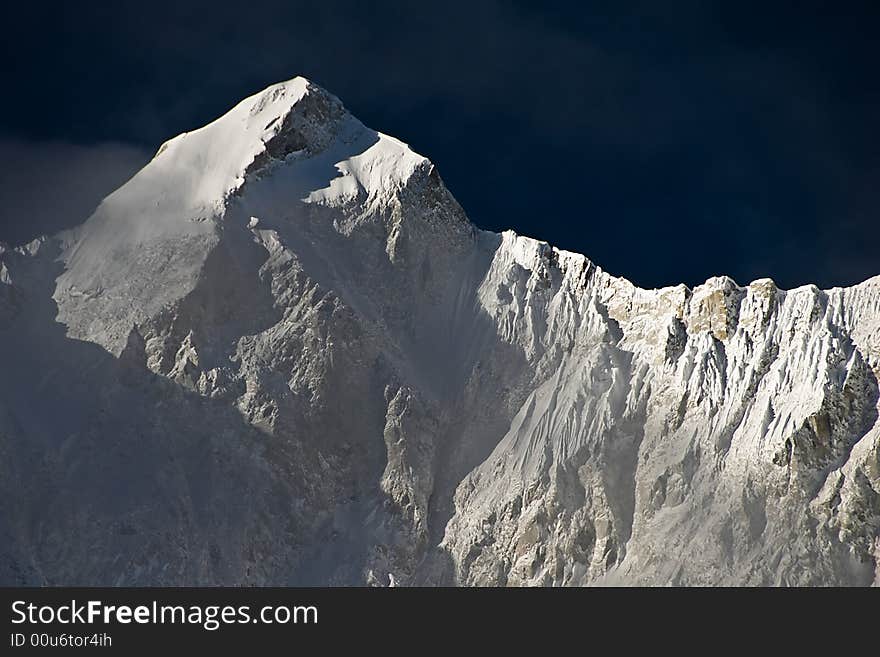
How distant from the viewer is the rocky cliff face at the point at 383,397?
4112 inches

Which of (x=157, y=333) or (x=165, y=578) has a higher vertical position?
(x=157, y=333)

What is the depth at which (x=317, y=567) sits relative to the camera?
10844 centimetres

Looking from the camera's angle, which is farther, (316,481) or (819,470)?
(316,481)

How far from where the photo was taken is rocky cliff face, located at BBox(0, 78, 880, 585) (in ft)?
343

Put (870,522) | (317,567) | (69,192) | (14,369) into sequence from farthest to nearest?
(69,192) → (14,369) → (317,567) → (870,522)

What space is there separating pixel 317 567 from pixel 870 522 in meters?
35.6

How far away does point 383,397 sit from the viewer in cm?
11738

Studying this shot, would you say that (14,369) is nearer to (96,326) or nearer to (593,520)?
(96,326)

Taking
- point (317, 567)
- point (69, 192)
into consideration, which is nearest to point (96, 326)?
point (69, 192)

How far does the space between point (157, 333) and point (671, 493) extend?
3820 centimetres

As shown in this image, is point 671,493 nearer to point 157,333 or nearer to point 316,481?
point 316,481
